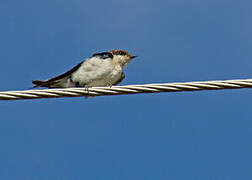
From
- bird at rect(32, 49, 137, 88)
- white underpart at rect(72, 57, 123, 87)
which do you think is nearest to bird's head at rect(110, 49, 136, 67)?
bird at rect(32, 49, 137, 88)

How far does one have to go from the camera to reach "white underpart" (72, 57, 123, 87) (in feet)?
30.4

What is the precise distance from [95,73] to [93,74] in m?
0.03

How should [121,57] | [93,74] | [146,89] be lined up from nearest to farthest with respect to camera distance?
[146,89], [93,74], [121,57]

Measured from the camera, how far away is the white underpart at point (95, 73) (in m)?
9.27

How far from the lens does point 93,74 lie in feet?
30.4

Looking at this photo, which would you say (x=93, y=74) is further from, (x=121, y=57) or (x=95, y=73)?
(x=121, y=57)

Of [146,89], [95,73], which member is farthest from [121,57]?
[146,89]

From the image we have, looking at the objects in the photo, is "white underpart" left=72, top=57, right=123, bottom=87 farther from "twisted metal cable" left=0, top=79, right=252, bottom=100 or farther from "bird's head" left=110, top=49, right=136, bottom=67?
"twisted metal cable" left=0, top=79, right=252, bottom=100

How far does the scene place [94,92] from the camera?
5957mm

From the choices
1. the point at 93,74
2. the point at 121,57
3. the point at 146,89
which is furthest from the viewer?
the point at 121,57

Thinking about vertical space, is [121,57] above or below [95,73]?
above

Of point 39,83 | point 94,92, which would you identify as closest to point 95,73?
point 39,83

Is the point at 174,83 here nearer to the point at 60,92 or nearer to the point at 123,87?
the point at 123,87

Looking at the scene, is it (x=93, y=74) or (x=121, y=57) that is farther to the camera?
(x=121, y=57)
